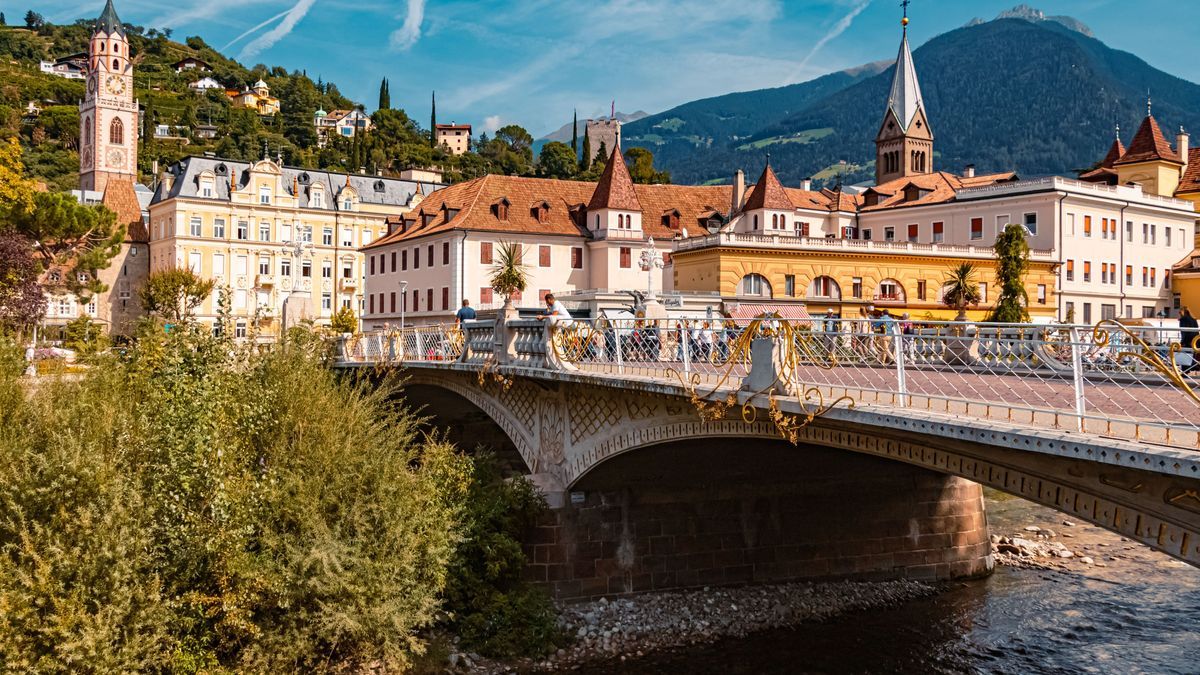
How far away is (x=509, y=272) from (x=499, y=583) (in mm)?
30793

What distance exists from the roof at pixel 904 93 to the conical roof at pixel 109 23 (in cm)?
9137

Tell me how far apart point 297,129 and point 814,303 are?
123m

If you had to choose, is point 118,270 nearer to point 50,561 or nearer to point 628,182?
point 628,182

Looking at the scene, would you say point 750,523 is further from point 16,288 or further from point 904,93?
point 904,93

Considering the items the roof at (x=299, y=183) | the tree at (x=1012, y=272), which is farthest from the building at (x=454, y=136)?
the tree at (x=1012, y=272)

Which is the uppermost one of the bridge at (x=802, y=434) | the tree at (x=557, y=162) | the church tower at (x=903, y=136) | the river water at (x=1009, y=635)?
the tree at (x=557, y=162)

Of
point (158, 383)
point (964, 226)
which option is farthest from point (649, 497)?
point (964, 226)

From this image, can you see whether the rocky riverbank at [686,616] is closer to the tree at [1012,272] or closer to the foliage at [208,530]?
the foliage at [208,530]

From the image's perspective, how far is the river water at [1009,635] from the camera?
19.9 metres

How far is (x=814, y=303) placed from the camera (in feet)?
181

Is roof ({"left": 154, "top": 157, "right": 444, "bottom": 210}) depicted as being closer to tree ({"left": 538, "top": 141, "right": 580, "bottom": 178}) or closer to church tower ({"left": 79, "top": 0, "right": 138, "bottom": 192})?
church tower ({"left": 79, "top": 0, "right": 138, "bottom": 192})

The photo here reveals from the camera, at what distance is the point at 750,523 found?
23641 mm

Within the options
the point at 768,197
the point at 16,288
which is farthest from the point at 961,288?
the point at 16,288

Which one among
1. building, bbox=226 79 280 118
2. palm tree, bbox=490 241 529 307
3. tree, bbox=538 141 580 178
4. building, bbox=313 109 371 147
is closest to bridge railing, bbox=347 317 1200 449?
palm tree, bbox=490 241 529 307
